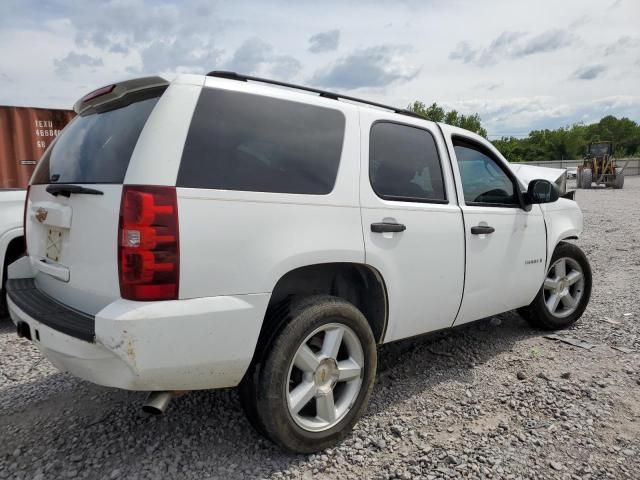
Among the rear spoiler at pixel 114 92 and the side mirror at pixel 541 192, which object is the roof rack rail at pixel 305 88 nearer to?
the rear spoiler at pixel 114 92

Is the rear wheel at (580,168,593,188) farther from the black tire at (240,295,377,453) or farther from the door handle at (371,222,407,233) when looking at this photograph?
the black tire at (240,295,377,453)

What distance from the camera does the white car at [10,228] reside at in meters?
4.20

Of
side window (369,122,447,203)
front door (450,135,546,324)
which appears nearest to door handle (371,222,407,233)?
side window (369,122,447,203)

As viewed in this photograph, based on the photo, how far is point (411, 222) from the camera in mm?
2789

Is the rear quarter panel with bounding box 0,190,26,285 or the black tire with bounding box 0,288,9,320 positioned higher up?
the rear quarter panel with bounding box 0,190,26,285

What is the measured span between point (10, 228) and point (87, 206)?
108 inches

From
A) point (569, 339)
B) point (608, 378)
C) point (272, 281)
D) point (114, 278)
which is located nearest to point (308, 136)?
point (272, 281)

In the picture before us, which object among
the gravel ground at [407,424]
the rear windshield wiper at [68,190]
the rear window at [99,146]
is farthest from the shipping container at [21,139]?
the rear windshield wiper at [68,190]

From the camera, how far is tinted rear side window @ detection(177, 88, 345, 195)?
2055 millimetres

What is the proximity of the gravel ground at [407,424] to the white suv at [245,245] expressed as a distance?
0.99ft

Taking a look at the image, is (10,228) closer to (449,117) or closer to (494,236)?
(494,236)

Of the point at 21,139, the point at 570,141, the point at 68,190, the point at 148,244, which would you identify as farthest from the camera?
the point at 570,141

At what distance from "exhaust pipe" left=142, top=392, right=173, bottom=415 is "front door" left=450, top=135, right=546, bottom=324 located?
2.00m

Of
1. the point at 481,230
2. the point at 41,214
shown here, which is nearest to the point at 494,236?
the point at 481,230
